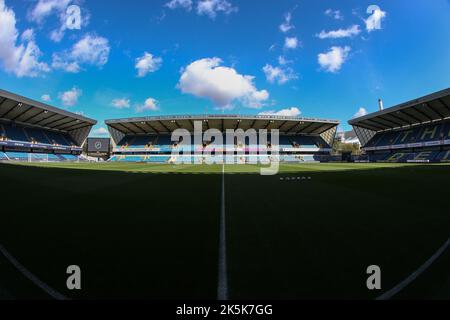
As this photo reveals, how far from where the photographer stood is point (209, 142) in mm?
74250

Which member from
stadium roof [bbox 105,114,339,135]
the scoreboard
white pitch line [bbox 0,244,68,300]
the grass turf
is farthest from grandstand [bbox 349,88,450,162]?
the scoreboard

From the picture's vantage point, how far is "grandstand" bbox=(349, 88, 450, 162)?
46.2 meters

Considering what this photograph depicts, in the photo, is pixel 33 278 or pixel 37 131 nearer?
pixel 33 278

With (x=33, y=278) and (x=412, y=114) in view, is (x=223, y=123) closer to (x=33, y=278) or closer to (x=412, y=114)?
(x=412, y=114)

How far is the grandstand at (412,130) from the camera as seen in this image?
151ft

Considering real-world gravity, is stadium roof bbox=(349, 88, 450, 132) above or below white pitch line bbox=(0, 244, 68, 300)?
above

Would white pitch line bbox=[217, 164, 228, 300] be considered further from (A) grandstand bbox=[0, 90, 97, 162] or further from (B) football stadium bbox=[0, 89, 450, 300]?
(A) grandstand bbox=[0, 90, 97, 162]

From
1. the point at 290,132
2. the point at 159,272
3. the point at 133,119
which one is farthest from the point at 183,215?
the point at 290,132

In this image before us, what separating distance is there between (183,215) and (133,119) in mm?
70012

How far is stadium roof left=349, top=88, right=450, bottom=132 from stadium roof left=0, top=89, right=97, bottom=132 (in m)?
82.7

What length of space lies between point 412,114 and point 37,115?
9439 centimetres

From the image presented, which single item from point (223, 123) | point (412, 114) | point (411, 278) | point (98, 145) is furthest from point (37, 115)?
point (412, 114)
